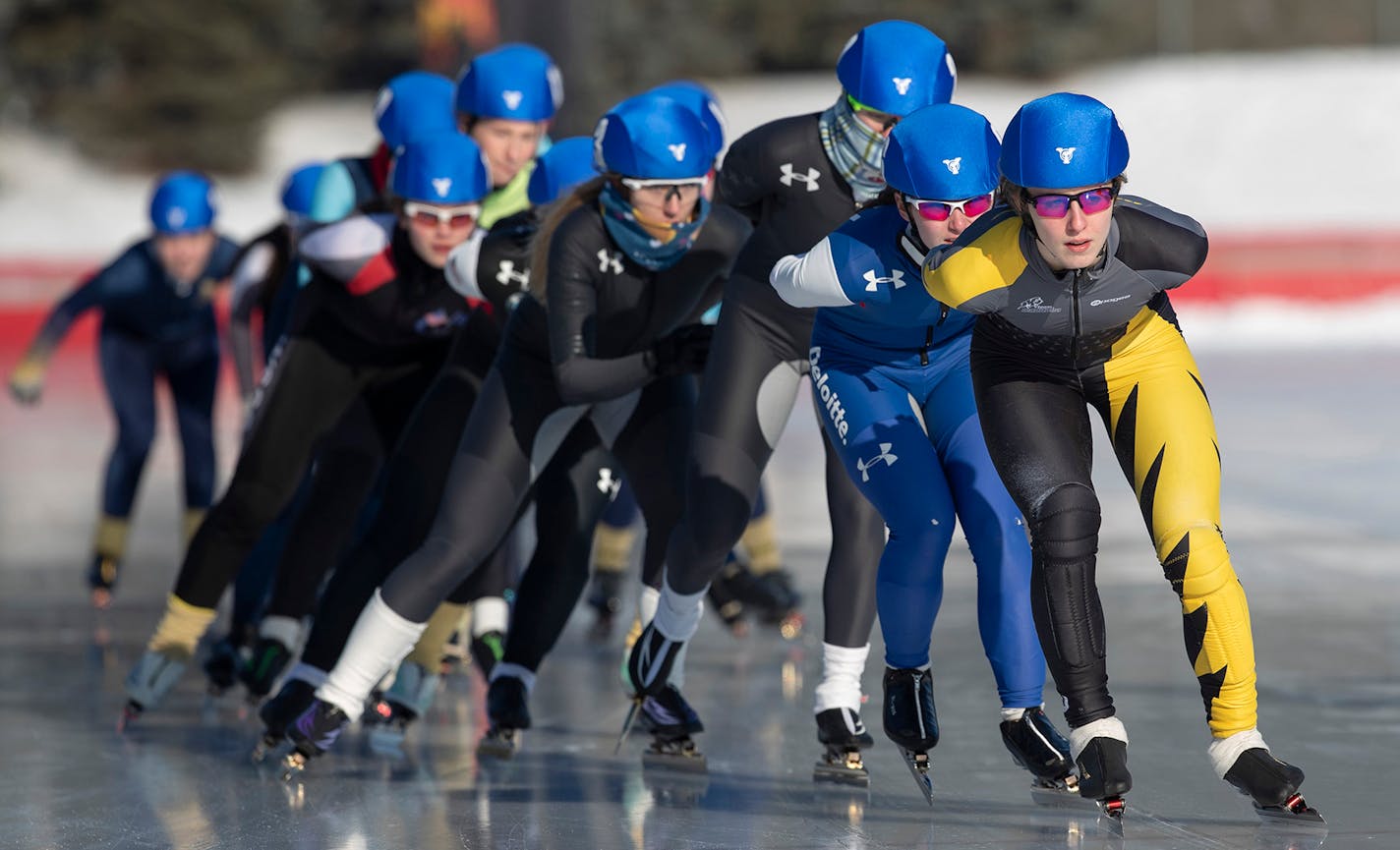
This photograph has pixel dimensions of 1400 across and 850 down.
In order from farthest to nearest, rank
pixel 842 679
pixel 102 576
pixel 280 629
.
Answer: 1. pixel 102 576
2. pixel 280 629
3. pixel 842 679

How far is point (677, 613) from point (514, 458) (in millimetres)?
598

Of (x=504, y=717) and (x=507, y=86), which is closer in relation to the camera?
(x=504, y=717)

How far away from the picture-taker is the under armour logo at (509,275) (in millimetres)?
5484

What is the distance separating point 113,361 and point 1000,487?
4.97 metres

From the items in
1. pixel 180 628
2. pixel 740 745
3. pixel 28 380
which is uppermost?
pixel 28 380

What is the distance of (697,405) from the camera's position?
→ 512 centimetres

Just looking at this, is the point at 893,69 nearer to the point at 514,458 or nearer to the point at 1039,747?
the point at 514,458

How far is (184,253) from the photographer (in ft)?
26.2

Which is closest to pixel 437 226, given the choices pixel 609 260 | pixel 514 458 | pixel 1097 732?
pixel 609 260

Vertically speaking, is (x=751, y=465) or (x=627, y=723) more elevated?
(x=751, y=465)

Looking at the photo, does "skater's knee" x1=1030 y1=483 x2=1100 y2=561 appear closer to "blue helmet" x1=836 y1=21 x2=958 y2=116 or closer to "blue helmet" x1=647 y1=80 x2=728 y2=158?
"blue helmet" x1=836 y1=21 x2=958 y2=116

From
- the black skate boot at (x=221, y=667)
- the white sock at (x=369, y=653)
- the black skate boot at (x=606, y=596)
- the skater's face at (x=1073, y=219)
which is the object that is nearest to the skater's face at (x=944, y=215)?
the skater's face at (x=1073, y=219)

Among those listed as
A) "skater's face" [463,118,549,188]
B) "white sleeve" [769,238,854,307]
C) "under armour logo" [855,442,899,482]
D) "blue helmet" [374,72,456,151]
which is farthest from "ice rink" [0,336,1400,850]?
"blue helmet" [374,72,456,151]

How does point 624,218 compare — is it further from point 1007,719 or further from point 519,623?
point 1007,719
